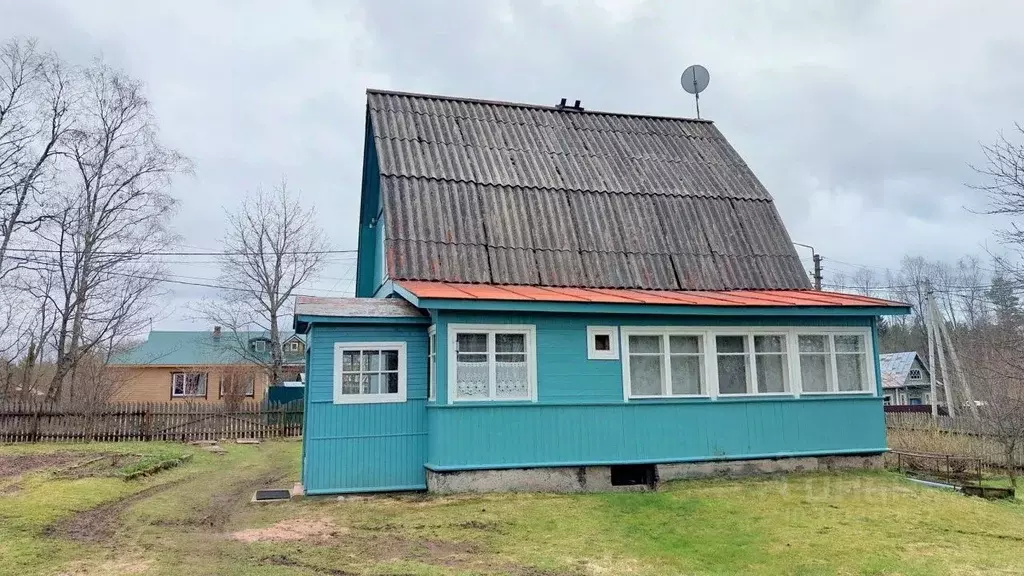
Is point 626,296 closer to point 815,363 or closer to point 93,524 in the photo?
point 815,363

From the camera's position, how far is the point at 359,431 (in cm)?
1009

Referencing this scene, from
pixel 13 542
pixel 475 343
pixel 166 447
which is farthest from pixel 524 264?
pixel 166 447

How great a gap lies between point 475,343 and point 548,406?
1.51 m

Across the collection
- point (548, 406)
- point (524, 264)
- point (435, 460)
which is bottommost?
point (435, 460)

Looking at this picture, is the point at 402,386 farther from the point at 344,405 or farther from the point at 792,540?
the point at 792,540

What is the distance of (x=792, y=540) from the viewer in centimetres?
758

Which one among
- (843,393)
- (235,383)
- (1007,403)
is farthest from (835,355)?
(235,383)

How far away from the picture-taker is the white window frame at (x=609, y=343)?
1085 centimetres

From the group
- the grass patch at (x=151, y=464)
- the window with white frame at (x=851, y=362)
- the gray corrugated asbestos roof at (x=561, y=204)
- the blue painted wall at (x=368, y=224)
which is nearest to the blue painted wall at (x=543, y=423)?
the window with white frame at (x=851, y=362)

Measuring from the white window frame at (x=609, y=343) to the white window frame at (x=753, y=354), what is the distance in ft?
0.42

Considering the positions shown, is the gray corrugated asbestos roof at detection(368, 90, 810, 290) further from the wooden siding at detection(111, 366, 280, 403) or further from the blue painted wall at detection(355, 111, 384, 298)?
the wooden siding at detection(111, 366, 280, 403)

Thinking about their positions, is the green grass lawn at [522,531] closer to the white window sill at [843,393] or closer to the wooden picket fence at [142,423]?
the white window sill at [843,393]

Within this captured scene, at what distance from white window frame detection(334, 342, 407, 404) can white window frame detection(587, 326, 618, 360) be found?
2.99 meters

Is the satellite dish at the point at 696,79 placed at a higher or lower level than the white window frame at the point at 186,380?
higher
